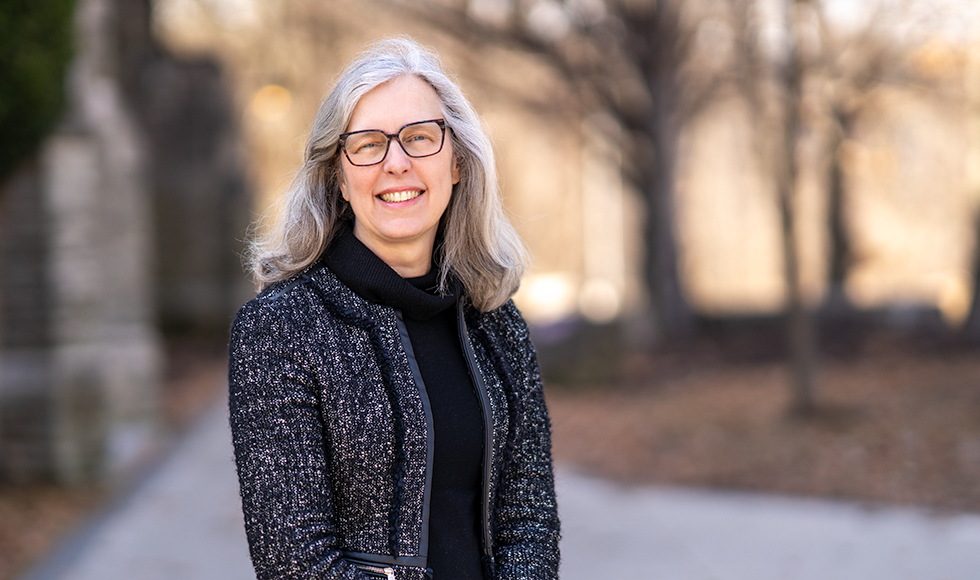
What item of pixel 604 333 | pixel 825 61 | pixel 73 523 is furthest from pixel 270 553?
pixel 825 61

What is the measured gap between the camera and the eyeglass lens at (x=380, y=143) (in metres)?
2.04

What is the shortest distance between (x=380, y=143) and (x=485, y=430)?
0.66 meters

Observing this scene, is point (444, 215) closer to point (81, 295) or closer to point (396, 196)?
point (396, 196)

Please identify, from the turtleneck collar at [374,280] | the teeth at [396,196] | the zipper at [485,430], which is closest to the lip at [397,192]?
the teeth at [396,196]

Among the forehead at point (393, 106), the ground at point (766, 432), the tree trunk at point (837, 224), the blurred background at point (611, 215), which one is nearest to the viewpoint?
the forehead at point (393, 106)

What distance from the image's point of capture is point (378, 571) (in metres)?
1.89

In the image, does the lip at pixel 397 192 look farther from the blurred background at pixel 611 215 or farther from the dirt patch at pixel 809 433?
the dirt patch at pixel 809 433

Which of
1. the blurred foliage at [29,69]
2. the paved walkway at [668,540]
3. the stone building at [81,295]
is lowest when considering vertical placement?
the paved walkway at [668,540]

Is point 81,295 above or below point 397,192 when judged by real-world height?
below

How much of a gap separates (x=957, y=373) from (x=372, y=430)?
8.57 metres

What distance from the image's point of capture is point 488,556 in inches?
83.0

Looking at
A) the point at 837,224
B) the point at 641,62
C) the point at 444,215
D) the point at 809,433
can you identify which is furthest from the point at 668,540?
the point at 837,224

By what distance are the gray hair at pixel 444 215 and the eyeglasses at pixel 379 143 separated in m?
0.04

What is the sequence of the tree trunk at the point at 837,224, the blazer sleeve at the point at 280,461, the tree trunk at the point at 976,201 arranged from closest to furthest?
the blazer sleeve at the point at 280,461
the tree trunk at the point at 976,201
the tree trunk at the point at 837,224
